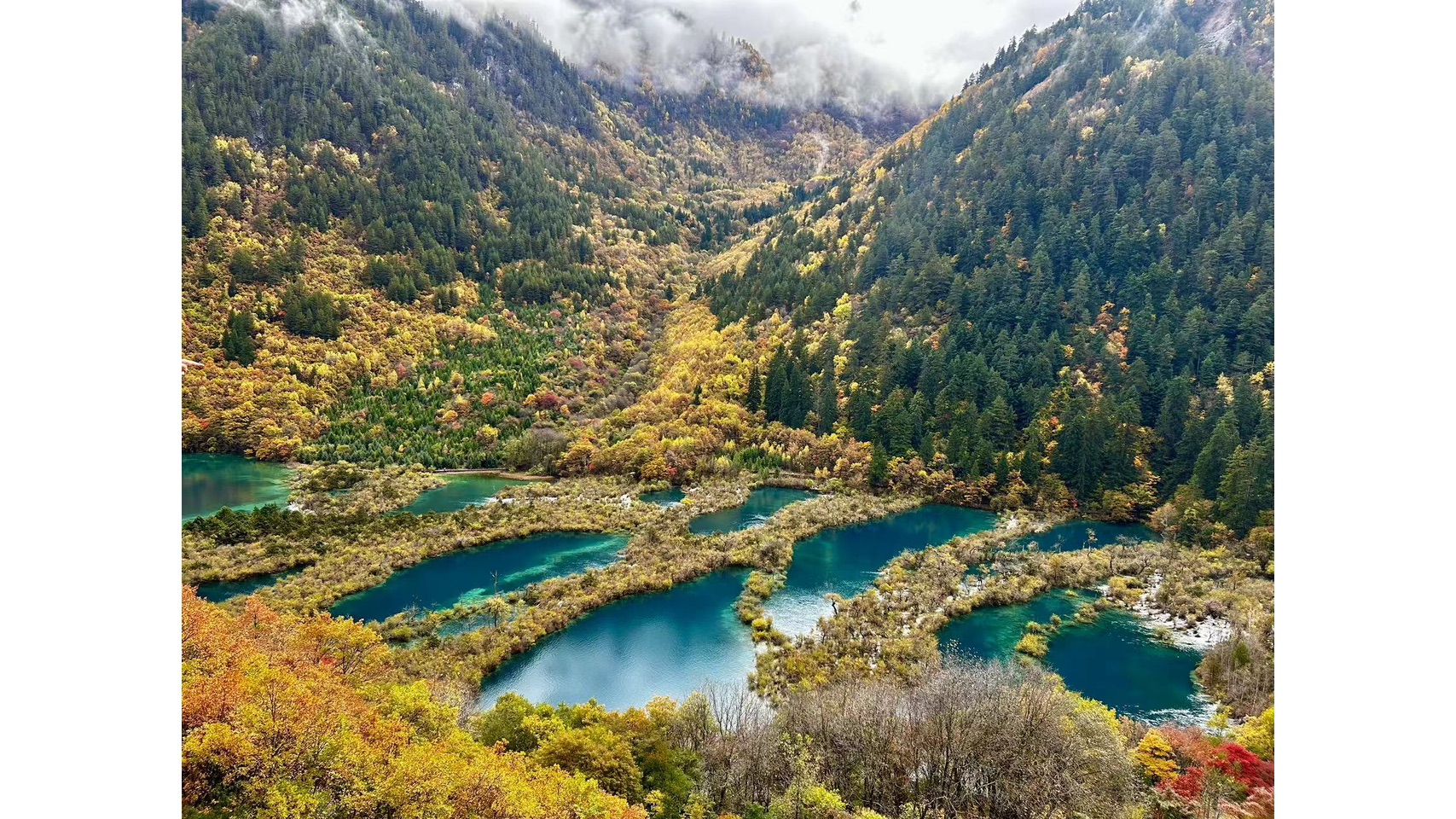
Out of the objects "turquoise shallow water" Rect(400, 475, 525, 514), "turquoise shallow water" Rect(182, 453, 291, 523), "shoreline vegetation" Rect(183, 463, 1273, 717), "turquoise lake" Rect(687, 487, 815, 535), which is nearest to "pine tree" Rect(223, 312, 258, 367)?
"turquoise shallow water" Rect(182, 453, 291, 523)

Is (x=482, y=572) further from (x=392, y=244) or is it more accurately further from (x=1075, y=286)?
(x=392, y=244)

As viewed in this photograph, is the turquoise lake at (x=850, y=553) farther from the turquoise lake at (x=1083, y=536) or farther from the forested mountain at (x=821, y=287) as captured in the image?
the forested mountain at (x=821, y=287)

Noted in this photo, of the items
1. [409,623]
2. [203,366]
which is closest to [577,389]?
[203,366]

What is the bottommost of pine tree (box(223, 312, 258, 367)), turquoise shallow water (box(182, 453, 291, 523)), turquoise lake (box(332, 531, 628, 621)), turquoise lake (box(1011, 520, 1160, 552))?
turquoise lake (box(332, 531, 628, 621))

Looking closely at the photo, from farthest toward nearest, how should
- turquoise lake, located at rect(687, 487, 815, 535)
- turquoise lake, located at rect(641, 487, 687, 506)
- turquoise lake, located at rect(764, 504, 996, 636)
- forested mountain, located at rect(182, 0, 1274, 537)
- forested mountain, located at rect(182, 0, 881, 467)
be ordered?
forested mountain, located at rect(182, 0, 881, 467), forested mountain, located at rect(182, 0, 1274, 537), turquoise lake, located at rect(641, 487, 687, 506), turquoise lake, located at rect(687, 487, 815, 535), turquoise lake, located at rect(764, 504, 996, 636)

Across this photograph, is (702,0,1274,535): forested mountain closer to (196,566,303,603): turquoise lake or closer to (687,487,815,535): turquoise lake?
(687,487,815,535): turquoise lake

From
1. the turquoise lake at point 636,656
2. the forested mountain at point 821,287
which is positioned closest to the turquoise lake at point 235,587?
the turquoise lake at point 636,656

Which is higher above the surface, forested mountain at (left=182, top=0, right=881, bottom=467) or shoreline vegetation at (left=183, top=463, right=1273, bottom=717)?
forested mountain at (left=182, top=0, right=881, bottom=467)
